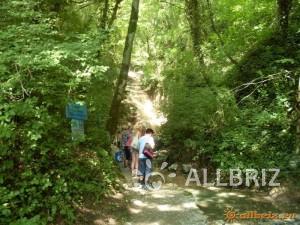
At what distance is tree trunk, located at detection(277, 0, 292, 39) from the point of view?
14086mm

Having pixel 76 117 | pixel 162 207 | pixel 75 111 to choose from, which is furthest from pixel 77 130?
pixel 162 207

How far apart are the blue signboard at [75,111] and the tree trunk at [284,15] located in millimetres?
9046

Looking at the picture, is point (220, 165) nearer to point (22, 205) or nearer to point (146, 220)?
point (146, 220)

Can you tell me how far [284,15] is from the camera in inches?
570

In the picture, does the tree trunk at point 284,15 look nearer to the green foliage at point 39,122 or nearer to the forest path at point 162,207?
the forest path at point 162,207

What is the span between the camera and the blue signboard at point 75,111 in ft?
27.5

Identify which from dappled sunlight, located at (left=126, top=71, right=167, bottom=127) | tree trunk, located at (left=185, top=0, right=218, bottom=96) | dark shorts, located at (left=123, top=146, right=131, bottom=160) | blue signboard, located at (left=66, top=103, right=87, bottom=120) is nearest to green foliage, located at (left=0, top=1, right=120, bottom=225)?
blue signboard, located at (left=66, top=103, right=87, bottom=120)

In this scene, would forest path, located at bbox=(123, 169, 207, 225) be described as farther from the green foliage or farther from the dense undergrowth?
the dense undergrowth

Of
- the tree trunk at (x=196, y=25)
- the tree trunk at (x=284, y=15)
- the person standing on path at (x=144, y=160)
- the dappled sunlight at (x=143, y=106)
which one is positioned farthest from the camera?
the dappled sunlight at (x=143, y=106)

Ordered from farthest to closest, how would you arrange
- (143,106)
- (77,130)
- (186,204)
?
1. (143,106)
2. (186,204)
3. (77,130)

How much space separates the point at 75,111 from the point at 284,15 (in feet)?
31.4

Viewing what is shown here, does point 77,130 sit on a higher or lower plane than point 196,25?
lower

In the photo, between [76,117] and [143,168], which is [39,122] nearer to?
[76,117]

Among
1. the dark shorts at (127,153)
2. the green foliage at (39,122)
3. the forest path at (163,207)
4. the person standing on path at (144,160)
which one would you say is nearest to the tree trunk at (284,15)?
the person standing on path at (144,160)
